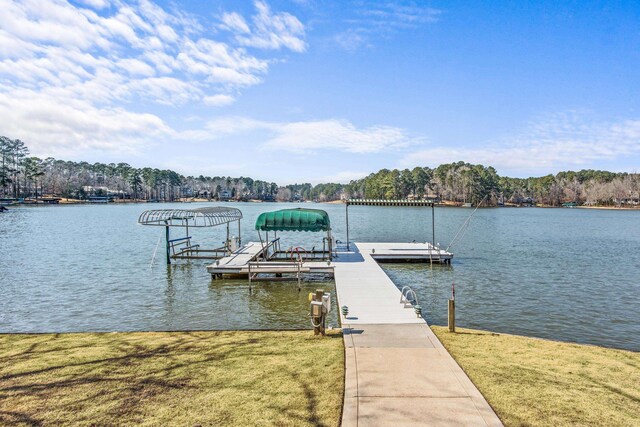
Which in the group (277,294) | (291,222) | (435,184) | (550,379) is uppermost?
(435,184)

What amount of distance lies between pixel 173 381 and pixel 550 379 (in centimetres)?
800

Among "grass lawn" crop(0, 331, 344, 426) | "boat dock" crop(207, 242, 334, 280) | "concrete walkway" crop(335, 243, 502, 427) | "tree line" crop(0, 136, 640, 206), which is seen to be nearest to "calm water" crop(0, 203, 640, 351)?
"boat dock" crop(207, 242, 334, 280)

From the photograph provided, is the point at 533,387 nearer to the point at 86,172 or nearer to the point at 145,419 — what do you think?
the point at 145,419

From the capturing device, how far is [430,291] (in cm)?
1966

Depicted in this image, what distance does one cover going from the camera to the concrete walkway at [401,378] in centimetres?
637

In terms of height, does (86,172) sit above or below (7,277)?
above

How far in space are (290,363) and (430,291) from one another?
41.5 feet

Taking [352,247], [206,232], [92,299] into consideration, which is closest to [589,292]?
[352,247]

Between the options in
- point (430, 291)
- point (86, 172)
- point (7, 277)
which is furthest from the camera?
point (86, 172)

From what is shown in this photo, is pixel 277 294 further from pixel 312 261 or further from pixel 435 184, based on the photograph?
pixel 435 184

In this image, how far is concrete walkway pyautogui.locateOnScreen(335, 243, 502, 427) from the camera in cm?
637

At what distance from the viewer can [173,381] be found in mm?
7781

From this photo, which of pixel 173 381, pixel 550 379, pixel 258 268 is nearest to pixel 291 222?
pixel 258 268

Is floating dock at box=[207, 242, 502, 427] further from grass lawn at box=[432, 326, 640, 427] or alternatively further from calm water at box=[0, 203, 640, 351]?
calm water at box=[0, 203, 640, 351]
